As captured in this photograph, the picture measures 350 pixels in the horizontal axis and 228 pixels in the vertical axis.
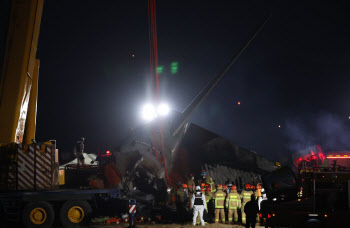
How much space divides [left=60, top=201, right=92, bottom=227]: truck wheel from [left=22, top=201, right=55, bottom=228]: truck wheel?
408 millimetres

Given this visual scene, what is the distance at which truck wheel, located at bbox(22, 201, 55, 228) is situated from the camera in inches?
460

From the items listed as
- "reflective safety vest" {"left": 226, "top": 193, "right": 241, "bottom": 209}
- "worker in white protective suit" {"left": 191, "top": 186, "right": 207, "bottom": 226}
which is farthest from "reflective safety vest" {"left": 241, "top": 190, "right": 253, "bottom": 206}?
"worker in white protective suit" {"left": 191, "top": 186, "right": 207, "bottom": 226}

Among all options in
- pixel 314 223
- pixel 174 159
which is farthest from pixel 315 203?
pixel 174 159

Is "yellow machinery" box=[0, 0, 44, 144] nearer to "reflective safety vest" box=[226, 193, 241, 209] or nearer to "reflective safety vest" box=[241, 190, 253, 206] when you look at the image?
"reflective safety vest" box=[226, 193, 241, 209]

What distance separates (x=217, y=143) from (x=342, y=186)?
17456mm

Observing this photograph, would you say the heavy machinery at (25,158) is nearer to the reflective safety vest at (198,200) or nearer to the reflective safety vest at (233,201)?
the reflective safety vest at (198,200)

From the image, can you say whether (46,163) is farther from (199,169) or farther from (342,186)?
(199,169)

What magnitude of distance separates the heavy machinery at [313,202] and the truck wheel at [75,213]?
6.59 meters

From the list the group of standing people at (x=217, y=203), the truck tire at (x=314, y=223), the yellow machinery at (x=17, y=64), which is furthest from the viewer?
the group of standing people at (x=217, y=203)

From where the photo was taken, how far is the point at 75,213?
12172mm

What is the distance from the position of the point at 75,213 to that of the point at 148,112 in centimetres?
1373

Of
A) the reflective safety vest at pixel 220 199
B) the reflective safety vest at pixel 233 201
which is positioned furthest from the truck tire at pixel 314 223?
the reflective safety vest at pixel 220 199

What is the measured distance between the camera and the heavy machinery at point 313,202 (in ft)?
27.7

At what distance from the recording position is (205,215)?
46.8ft
